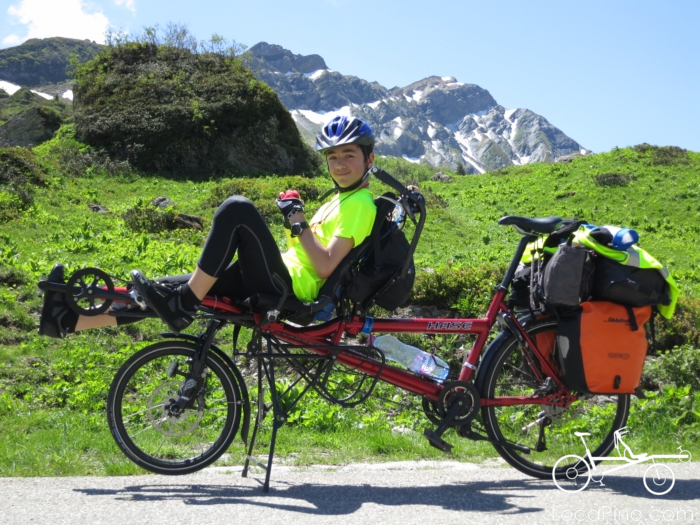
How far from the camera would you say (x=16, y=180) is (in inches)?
661

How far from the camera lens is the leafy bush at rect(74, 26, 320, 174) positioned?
26.2 meters

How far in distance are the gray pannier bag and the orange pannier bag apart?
0.15 metres

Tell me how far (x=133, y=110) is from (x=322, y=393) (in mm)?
25534

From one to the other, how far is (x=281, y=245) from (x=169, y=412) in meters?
10.2

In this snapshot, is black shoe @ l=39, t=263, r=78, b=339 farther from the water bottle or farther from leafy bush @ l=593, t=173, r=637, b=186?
leafy bush @ l=593, t=173, r=637, b=186

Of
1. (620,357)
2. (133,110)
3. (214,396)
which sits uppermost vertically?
(133,110)

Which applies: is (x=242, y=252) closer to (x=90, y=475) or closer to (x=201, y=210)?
(x=90, y=475)

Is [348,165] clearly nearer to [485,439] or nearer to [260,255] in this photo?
[260,255]

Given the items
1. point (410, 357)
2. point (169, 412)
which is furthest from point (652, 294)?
point (169, 412)

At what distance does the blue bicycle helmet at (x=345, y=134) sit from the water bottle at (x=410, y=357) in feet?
4.48

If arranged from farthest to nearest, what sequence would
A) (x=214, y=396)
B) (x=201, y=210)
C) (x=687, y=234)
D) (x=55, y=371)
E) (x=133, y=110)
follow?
(x=133, y=110)
(x=687, y=234)
(x=201, y=210)
(x=55, y=371)
(x=214, y=396)

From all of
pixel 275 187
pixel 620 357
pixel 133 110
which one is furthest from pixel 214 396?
pixel 133 110

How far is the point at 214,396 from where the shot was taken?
4.30 meters

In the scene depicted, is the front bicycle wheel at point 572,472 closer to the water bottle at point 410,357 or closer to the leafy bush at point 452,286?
the water bottle at point 410,357
